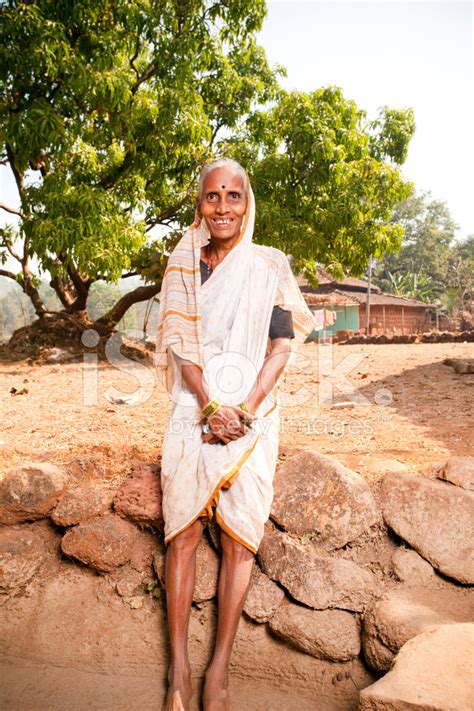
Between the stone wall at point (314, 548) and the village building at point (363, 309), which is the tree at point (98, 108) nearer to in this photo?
the stone wall at point (314, 548)

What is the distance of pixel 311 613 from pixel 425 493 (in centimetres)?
82

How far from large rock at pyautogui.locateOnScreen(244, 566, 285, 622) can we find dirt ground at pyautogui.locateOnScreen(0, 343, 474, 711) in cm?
8

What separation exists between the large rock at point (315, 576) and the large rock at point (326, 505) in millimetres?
101

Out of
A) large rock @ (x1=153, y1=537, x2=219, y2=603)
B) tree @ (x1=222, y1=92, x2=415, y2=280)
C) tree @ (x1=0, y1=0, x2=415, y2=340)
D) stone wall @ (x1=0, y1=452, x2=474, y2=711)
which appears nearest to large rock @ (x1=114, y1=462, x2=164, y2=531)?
stone wall @ (x1=0, y1=452, x2=474, y2=711)

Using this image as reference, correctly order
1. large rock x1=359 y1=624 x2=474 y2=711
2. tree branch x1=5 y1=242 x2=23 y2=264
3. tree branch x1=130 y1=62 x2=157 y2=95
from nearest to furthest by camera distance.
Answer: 1. large rock x1=359 y1=624 x2=474 y2=711
2. tree branch x1=130 y1=62 x2=157 y2=95
3. tree branch x1=5 y1=242 x2=23 y2=264

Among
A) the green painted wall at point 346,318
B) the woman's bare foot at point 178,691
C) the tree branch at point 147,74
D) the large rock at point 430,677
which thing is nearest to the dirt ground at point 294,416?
the large rock at point 430,677

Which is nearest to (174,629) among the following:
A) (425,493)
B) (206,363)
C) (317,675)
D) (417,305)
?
(317,675)

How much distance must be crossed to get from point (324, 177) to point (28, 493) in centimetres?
634

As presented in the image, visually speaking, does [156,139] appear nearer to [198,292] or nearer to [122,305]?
[122,305]

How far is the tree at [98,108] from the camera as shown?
235 inches

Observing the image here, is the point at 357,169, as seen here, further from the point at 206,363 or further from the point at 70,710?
the point at 70,710

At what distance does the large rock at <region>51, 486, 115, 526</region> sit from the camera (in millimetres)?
2643

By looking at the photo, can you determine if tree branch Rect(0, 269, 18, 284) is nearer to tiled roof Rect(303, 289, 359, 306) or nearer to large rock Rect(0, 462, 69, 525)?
large rock Rect(0, 462, 69, 525)

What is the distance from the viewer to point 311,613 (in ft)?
7.72
